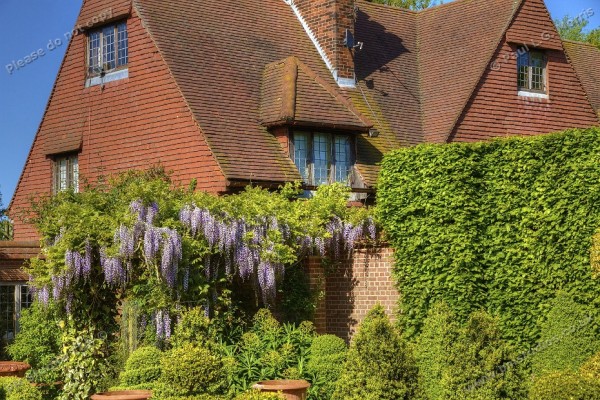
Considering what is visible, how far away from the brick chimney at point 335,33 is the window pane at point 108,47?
5874 mm

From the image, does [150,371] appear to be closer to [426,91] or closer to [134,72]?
[134,72]

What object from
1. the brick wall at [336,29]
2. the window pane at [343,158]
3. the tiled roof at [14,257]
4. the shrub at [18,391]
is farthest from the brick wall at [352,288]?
the brick wall at [336,29]

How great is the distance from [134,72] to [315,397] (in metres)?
12.6

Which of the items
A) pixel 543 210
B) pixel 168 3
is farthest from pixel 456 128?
pixel 543 210

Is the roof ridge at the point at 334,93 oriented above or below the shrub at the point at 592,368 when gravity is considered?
above

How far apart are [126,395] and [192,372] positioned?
108 cm

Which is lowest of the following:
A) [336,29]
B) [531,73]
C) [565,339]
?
[565,339]

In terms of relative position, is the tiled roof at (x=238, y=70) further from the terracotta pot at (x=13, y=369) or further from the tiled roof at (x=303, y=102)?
the terracotta pot at (x=13, y=369)

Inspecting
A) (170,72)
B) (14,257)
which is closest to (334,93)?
(170,72)

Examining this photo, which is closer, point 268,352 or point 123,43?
point 268,352

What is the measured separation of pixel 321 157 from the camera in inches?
996

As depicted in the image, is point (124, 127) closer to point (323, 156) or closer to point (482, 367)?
point (323, 156)

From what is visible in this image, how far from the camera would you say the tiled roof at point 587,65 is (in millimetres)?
33312

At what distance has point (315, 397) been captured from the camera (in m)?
16.7
